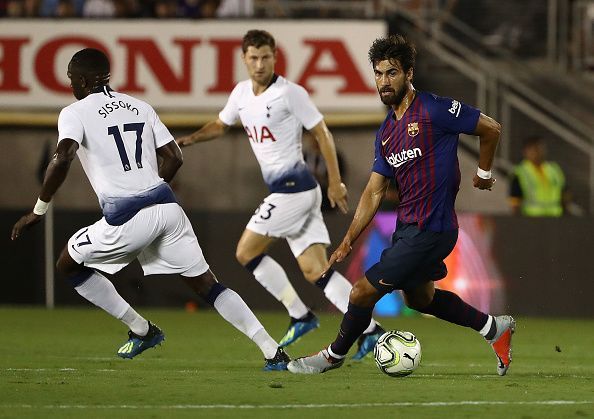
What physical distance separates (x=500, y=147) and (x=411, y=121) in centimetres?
1007

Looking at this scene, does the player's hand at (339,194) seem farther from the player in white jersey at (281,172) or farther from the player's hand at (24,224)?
the player's hand at (24,224)

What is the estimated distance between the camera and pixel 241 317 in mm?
9211

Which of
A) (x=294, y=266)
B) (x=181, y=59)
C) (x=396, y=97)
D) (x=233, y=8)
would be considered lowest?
(x=294, y=266)

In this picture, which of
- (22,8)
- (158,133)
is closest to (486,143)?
(158,133)

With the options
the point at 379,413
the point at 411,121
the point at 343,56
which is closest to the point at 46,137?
the point at 343,56

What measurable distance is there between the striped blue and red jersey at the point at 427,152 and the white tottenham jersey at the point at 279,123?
2.07 meters

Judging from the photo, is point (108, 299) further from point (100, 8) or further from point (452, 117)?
point (100, 8)

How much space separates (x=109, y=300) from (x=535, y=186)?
801cm

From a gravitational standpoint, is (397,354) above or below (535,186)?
above

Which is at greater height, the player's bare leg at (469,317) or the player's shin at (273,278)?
the player's bare leg at (469,317)

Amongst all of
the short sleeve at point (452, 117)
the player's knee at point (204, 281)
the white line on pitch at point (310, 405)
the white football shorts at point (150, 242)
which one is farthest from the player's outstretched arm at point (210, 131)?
the white line on pitch at point (310, 405)

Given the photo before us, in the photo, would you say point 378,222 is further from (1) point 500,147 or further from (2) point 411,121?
(2) point 411,121

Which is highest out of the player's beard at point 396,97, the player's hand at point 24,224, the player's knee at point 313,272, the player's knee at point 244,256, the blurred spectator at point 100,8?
the player's beard at point 396,97

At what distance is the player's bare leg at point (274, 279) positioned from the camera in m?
10.9
